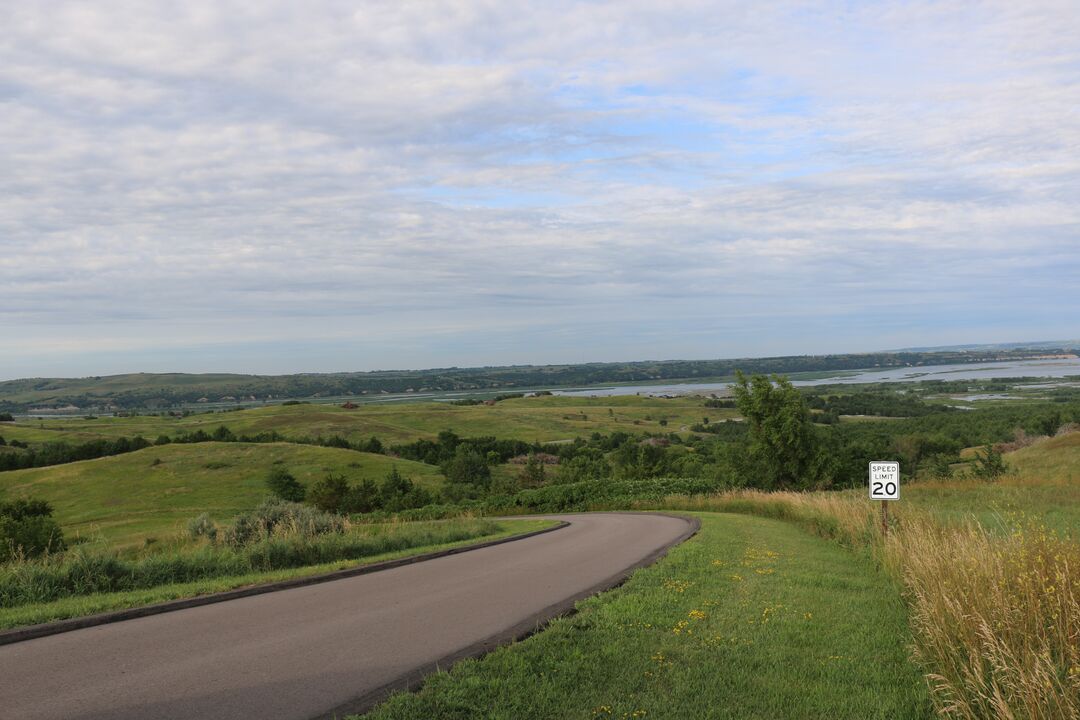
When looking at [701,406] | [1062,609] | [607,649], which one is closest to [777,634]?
[607,649]

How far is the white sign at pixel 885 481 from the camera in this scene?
12305 mm

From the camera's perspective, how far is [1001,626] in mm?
5551

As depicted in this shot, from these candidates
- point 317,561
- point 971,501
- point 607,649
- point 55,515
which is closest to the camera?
point 607,649

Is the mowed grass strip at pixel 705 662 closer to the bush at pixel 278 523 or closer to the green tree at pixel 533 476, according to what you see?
the bush at pixel 278 523

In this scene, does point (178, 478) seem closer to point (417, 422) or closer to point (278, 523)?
point (278, 523)

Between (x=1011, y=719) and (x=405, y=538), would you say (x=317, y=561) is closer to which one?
(x=405, y=538)

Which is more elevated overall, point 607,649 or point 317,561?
point 607,649

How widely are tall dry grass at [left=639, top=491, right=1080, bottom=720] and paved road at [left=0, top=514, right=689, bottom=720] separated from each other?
3992 mm

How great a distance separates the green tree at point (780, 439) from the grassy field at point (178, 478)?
1334 inches

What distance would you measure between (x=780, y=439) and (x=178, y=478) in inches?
2411

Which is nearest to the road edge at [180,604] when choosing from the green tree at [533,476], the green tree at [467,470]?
the green tree at [533,476]

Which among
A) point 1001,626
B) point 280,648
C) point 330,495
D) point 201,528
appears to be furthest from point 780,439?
point 280,648

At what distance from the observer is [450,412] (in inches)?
6024

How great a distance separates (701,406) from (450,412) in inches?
2430
